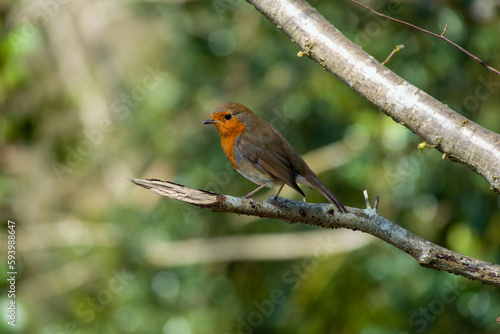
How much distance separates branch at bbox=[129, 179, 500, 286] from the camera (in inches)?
83.4

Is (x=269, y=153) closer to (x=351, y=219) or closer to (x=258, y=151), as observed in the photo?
(x=258, y=151)

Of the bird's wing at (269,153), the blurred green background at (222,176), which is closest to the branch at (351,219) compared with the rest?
Result: the bird's wing at (269,153)

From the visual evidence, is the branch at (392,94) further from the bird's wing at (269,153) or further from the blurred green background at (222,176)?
the blurred green background at (222,176)

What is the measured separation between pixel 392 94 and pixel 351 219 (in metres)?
0.52

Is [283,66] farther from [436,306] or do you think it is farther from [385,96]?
[385,96]

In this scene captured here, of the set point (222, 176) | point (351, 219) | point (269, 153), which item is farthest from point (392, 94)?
point (222, 176)

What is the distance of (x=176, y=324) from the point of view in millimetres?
6113

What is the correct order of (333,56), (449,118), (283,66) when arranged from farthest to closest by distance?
(283,66) → (333,56) → (449,118)

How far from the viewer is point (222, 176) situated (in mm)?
6188

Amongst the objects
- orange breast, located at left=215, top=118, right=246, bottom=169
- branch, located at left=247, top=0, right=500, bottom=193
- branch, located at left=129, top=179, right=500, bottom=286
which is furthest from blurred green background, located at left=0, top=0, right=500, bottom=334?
branch, located at left=247, top=0, right=500, bottom=193

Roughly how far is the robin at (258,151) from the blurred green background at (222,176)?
1.46 m

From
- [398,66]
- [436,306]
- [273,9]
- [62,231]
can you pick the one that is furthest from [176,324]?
[273,9]

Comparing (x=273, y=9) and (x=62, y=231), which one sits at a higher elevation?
(x=273, y=9)

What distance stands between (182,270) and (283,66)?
2290mm
